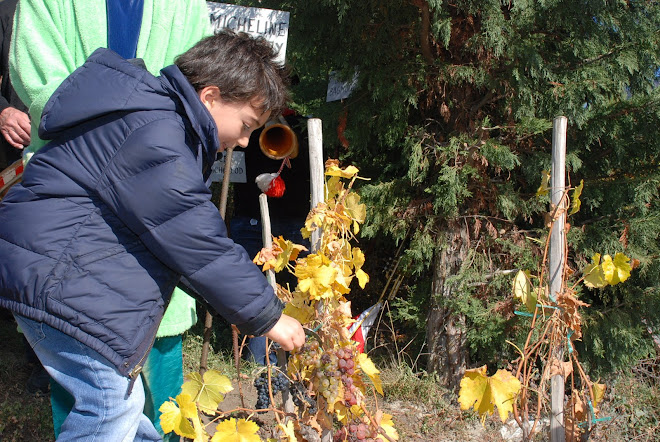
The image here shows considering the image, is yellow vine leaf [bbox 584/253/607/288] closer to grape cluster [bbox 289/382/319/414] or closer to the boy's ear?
grape cluster [bbox 289/382/319/414]

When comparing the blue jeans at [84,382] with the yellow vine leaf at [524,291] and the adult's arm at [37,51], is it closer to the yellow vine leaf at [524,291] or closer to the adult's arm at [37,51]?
the adult's arm at [37,51]

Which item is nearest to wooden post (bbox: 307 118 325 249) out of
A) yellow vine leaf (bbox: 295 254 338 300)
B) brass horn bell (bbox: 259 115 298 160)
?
yellow vine leaf (bbox: 295 254 338 300)

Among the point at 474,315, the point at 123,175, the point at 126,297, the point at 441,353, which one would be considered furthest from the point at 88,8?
the point at 441,353

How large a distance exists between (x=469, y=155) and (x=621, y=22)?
877 millimetres

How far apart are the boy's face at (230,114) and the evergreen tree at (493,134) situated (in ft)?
4.33

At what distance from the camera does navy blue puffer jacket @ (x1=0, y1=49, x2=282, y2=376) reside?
4.27 feet

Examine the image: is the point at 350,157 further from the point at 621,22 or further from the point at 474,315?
the point at 621,22

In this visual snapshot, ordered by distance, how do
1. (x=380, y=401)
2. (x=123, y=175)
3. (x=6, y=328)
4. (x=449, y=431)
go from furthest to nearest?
(x=6, y=328) → (x=380, y=401) → (x=449, y=431) → (x=123, y=175)

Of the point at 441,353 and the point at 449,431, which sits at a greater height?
the point at 441,353

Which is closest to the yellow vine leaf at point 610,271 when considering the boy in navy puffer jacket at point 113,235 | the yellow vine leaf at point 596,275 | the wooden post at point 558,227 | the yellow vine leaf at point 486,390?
the yellow vine leaf at point 596,275

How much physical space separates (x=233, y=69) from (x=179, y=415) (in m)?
0.91

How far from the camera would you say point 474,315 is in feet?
9.11

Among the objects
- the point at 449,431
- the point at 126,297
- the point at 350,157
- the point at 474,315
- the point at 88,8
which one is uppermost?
the point at 88,8

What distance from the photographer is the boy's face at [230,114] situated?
150 centimetres
